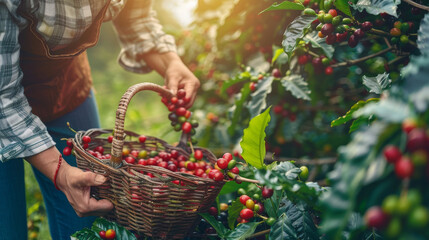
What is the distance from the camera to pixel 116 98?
5574mm

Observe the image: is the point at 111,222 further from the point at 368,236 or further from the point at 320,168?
the point at 320,168

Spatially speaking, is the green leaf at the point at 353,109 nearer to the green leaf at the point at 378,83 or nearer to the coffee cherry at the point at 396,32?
the green leaf at the point at 378,83

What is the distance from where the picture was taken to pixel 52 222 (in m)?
1.66

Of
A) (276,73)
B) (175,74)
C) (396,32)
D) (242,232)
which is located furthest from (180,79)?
(396,32)

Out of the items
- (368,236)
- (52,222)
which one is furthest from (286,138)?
(52,222)

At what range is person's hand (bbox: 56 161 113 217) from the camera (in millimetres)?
1128

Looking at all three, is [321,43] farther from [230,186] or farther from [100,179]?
[100,179]

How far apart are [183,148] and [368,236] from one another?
2.89ft

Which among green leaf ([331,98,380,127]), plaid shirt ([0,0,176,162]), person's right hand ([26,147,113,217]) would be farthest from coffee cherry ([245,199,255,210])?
plaid shirt ([0,0,176,162])

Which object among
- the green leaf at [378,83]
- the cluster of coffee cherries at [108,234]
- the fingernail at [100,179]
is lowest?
the cluster of coffee cherries at [108,234]

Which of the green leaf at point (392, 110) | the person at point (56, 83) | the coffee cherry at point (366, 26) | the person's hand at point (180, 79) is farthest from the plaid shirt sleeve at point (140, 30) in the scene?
the green leaf at point (392, 110)

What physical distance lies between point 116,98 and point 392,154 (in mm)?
5440

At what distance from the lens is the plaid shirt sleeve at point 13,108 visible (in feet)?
3.47

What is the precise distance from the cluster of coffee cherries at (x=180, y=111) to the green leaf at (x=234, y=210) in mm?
472
